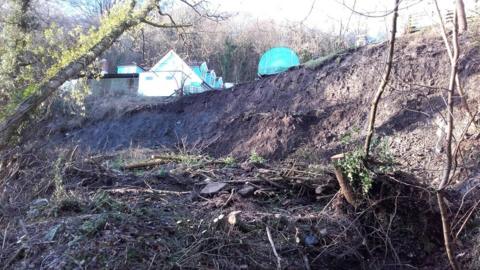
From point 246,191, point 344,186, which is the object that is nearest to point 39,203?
point 246,191

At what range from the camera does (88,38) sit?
10320mm

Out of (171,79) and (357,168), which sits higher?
(171,79)

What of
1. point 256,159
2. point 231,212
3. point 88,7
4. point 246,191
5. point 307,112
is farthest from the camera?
point 88,7

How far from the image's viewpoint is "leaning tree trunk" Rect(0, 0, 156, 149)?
9.16 metres

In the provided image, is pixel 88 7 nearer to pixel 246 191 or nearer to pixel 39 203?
pixel 39 203

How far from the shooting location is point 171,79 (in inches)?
893

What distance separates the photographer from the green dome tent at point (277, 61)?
62.3 ft

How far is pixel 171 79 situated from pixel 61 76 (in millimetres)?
12732

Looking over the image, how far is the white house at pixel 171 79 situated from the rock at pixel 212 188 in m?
14.7

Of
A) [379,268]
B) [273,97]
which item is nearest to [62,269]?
[379,268]

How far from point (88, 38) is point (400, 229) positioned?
7716 millimetres

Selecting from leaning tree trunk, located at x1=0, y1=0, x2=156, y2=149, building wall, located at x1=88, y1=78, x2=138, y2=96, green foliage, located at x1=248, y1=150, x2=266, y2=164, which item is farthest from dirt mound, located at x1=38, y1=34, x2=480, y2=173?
building wall, located at x1=88, y1=78, x2=138, y2=96

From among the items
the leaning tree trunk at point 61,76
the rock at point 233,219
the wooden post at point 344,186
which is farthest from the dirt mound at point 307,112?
the rock at point 233,219

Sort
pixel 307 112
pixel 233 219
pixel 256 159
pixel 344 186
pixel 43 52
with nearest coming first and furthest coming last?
1. pixel 233 219
2. pixel 344 186
3. pixel 256 159
4. pixel 43 52
5. pixel 307 112
